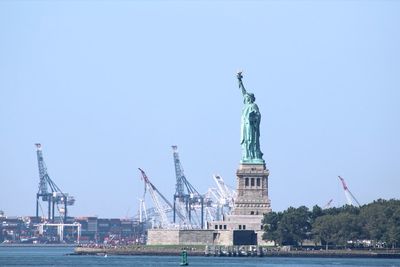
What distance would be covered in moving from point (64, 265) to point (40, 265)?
483cm

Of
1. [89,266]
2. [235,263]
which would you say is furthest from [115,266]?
[235,263]

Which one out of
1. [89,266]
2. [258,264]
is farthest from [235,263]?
[89,266]

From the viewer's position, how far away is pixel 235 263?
593ft

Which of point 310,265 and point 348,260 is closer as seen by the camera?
point 310,265

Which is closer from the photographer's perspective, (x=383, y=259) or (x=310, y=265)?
(x=310, y=265)

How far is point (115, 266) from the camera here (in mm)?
177125

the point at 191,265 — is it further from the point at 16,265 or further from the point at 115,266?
the point at 16,265

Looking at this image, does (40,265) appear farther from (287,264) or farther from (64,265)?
(287,264)

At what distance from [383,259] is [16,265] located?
46.5 meters

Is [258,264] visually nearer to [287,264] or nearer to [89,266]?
[287,264]

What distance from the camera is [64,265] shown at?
18225 centimetres

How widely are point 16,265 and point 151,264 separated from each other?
55.9ft

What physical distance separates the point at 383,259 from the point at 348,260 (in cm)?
471

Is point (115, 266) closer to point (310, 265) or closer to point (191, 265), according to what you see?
point (191, 265)
